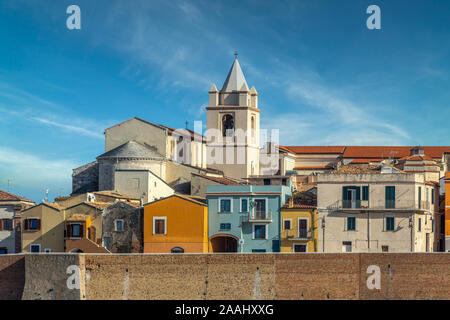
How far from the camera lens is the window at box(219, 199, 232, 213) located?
193 ft

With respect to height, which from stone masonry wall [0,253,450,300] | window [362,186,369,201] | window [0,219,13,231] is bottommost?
stone masonry wall [0,253,450,300]

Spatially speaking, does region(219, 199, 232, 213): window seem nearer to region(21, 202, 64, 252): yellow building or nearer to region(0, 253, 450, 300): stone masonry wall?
region(0, 253, 450, 300): stone masonry wall

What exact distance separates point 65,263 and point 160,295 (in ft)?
20.3

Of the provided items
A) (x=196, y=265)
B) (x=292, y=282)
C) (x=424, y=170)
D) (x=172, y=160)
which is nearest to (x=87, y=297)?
(x=196, y=265)

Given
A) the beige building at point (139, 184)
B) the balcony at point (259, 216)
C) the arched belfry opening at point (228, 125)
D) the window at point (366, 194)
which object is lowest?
the balcony at point (259, 216)

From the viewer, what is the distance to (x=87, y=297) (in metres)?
51.8

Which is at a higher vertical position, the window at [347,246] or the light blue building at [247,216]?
the light blue building at [247,216]

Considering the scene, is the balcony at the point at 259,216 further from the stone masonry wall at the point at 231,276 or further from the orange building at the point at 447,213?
the orange building at the point at 447,213

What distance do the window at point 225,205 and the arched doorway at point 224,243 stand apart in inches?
69.9

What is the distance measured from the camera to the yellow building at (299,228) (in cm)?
5725

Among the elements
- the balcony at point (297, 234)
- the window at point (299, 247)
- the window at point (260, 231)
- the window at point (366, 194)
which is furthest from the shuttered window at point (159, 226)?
the window at point (366, 194)

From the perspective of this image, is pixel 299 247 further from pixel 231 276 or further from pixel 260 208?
pixel 231 276

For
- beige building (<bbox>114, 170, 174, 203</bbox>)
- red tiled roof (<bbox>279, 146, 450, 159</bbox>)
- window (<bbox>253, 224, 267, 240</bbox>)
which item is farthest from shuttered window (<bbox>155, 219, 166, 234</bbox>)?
red tiled roof (<bbox>279, 146, 450, 159</bbox>)

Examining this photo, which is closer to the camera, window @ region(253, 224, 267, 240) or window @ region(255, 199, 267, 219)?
window @ region(253, 224, 267, 240)
